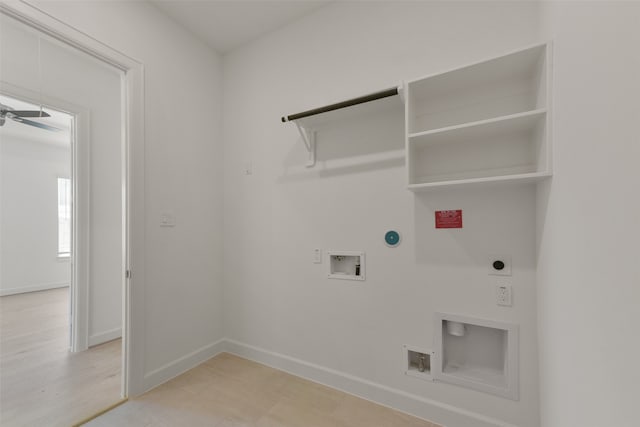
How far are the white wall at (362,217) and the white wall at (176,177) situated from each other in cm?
17

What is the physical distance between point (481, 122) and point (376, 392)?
1.80 metres

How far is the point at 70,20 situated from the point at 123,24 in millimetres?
345

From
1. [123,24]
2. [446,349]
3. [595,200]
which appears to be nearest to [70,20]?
[123,24]

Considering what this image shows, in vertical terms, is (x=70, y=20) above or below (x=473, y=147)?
above

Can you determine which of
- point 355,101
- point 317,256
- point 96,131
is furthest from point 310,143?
point 96,131

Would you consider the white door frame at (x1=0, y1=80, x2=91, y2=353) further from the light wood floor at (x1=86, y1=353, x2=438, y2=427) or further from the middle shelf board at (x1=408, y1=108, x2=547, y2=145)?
the middle shelf board at (x1=408, y1=108, x2=547, y2=145)

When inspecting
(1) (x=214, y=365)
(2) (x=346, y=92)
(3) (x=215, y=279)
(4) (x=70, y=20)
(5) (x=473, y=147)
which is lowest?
(1) (x=214, y=365)

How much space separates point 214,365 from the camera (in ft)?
7.66

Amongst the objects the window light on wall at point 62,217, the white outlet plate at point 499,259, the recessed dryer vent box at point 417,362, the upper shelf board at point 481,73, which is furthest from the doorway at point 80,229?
the window light on wall at point 62,217

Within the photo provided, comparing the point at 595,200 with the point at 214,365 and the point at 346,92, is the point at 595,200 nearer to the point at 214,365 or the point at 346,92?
the point at 346,92

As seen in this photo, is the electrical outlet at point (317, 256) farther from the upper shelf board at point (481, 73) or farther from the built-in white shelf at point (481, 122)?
the upper shelf board at point (481, 73)

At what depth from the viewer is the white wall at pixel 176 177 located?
6.52 feet

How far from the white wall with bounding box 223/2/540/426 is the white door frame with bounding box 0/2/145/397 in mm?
777

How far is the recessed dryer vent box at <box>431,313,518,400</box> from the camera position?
4.76ft
